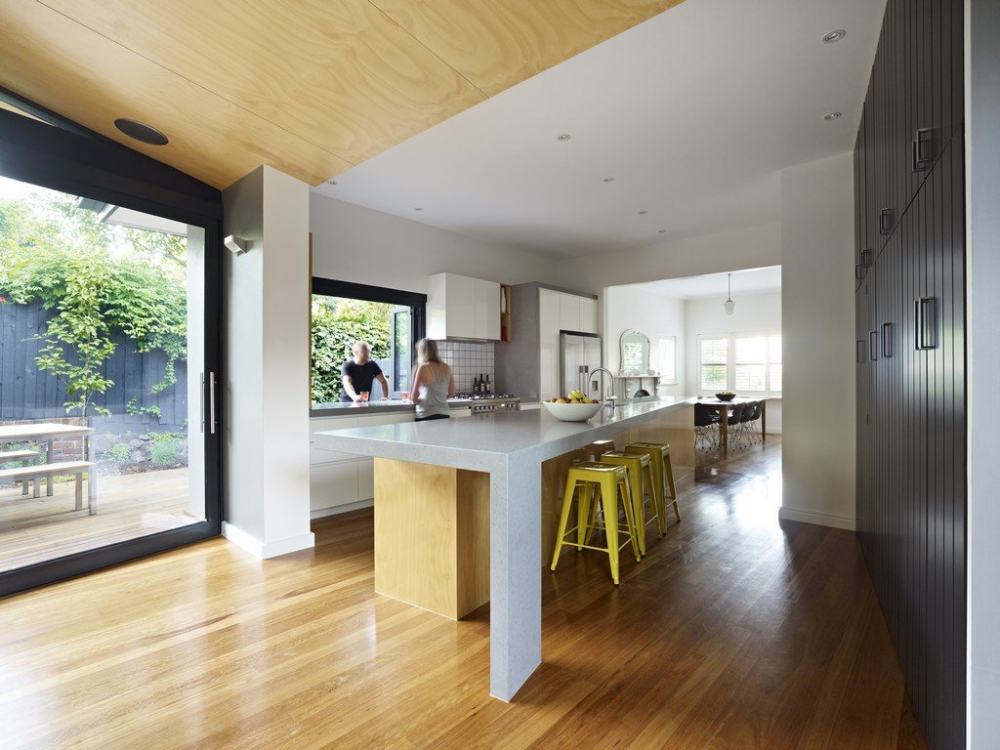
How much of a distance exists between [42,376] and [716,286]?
9.33m

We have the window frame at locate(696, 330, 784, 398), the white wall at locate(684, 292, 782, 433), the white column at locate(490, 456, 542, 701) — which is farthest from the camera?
the window frame at locate(696, 330, 784, 398)

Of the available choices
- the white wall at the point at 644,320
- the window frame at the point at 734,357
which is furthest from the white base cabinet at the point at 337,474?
the window frame at the point at 734,357

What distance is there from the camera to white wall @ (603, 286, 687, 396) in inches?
288

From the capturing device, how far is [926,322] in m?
1.55

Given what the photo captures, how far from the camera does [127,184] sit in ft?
10.2

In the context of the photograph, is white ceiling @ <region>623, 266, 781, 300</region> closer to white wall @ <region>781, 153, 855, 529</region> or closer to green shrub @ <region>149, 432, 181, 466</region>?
white wall @ <region>781, 153, 855, 529</region>

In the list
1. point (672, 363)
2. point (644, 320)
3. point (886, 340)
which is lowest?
point (886, 340)

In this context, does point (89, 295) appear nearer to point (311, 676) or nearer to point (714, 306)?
point (311, 676)

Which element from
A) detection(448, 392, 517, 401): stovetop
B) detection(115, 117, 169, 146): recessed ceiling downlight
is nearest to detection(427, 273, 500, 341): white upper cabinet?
detection(448, 392, 517, 401): stovetop

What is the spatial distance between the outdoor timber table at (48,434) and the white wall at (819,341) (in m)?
4.77

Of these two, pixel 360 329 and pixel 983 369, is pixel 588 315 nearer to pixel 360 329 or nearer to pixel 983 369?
pixel 360 329

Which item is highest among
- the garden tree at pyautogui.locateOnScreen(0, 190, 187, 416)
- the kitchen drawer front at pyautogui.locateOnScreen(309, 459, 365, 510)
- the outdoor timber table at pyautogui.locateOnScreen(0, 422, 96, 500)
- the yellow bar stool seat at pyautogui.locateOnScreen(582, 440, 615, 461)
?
the garden tree at pyautogui.locateOnScreen(0, 190, 187, 416)

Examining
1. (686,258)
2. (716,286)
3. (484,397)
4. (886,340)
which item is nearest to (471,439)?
(886,340)

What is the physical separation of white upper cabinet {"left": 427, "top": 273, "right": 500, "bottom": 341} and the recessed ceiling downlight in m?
2.74
